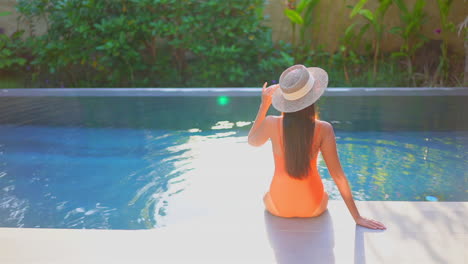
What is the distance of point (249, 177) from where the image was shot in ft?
12.8

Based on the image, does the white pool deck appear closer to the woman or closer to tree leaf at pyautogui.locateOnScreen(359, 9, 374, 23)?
the woman

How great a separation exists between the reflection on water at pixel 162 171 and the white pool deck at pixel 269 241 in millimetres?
652

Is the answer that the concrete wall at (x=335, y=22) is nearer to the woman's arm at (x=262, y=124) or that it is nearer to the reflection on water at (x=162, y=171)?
the reflection on water at (x=162, y=171)

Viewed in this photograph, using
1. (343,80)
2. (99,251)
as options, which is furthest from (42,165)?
(343,80)

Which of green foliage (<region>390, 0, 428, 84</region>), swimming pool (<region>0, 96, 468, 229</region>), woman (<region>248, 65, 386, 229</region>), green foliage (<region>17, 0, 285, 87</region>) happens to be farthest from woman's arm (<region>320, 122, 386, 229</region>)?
green foliage (<region>390, 0, 428, 84</region>)

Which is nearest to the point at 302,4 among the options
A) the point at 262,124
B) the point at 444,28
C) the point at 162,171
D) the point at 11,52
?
the point at 444,28

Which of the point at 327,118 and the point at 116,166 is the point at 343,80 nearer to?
the point at 327,118

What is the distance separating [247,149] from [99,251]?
2.82 m

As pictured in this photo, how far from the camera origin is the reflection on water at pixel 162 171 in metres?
3.23

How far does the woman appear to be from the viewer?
2.19 m

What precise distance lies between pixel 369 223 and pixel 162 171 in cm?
226

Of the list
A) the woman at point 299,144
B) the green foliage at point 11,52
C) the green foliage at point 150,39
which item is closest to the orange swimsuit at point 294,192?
the woman at point 299,144

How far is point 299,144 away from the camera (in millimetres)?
2244

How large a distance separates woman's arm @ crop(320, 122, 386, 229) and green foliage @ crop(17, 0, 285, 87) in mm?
5593
